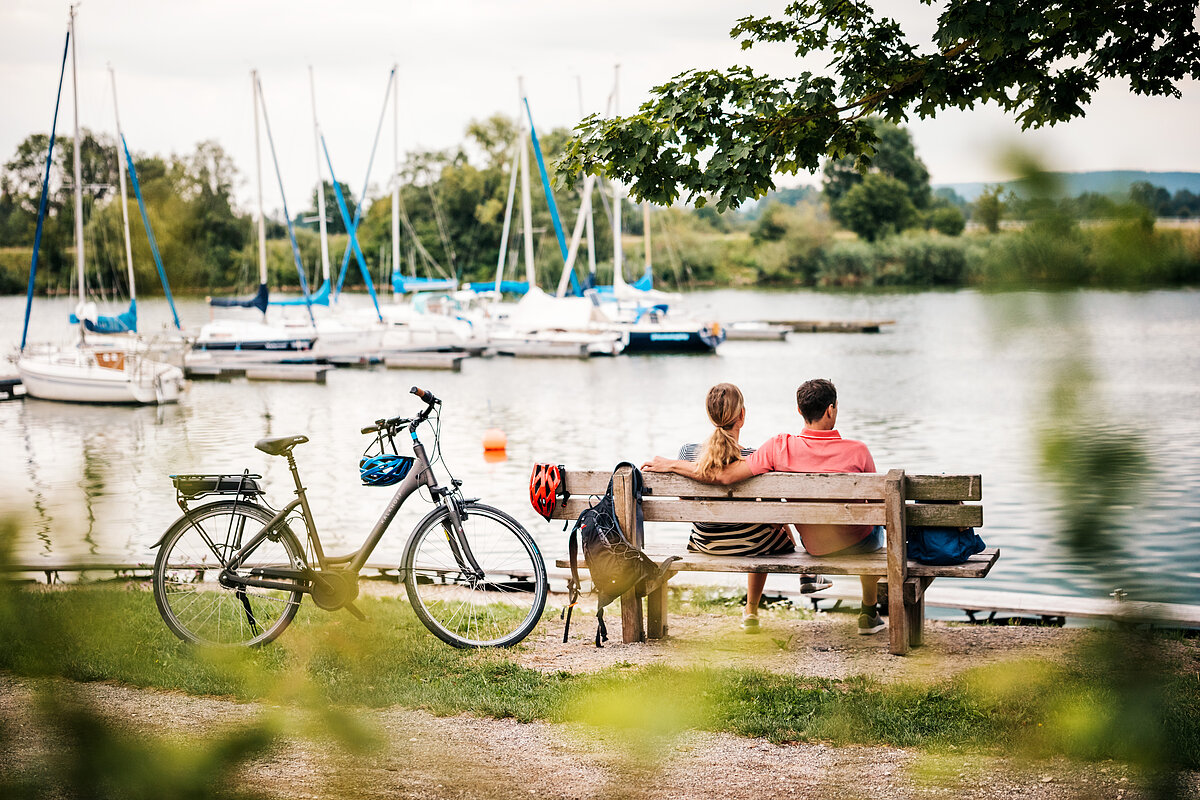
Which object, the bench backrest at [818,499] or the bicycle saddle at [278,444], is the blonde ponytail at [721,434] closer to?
the bench backrest at [818,499]

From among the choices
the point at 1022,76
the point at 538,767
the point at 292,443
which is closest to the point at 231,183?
the point at 538,767

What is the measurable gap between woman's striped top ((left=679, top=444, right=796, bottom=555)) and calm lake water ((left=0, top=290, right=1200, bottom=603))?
115cm

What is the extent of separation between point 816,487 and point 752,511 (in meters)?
0.35

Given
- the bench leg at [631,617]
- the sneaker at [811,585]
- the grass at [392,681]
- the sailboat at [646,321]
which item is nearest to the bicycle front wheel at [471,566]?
the bench leg at [631,617]

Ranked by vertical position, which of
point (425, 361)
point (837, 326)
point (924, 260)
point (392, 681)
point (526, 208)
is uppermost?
point (526, 208)

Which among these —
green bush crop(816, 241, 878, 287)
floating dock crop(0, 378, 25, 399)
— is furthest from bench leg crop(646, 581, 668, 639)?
floating dock crop(0, 378, 25, 399)

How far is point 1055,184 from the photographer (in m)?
0.82

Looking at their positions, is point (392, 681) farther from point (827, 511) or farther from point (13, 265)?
point (827, 511)

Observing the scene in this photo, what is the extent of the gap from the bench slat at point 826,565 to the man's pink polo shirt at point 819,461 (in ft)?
0.30

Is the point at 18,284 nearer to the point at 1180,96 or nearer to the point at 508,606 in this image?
the point at 1180,96

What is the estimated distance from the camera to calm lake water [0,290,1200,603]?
89 cm

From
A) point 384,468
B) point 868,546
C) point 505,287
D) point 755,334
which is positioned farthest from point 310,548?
point 755,334

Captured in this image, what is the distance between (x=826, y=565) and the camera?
20.3 ft

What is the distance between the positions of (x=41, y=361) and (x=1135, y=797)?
35715mm
